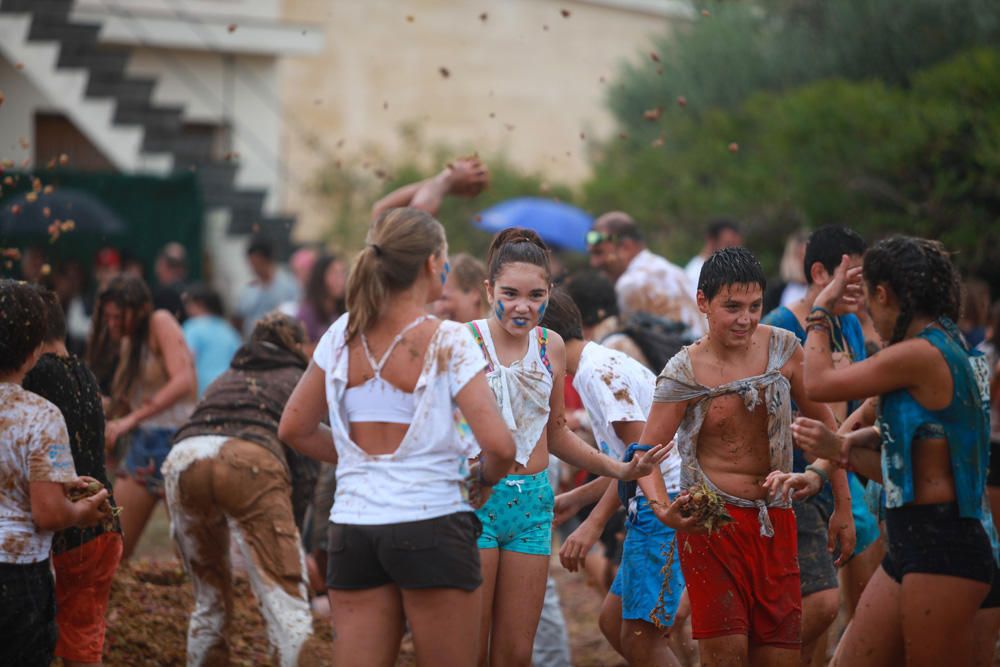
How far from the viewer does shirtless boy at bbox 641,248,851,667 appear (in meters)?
5.14

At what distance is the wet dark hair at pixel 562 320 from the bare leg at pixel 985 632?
217cm

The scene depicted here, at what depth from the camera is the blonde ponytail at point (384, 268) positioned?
14.2 ft

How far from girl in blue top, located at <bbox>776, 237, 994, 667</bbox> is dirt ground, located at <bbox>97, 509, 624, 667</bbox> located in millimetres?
3426

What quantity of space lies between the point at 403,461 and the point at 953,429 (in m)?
1.92

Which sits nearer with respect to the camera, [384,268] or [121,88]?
[384,268]

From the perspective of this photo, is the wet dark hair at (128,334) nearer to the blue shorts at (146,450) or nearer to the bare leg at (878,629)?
the blue shorts at (146,450)

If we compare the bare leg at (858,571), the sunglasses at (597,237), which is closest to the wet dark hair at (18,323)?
the bare leg at (858,571)

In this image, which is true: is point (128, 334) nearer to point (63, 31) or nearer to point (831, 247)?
point (831, 247)

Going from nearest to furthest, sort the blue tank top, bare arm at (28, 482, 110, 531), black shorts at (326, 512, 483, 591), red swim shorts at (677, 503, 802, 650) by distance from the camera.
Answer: black shorts at (326, 512, 483, 591)
the blue tank top
bare arm at (28, 482, 110, 531)
red swim shorts at (677, 503, 802, 650)

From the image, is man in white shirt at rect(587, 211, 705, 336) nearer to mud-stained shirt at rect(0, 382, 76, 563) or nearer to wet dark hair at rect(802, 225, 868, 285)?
wet dark hair at rect(802, 225, 868, 285)

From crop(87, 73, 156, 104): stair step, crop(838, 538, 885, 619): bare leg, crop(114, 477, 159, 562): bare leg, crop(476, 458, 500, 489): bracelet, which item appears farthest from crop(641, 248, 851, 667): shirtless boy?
crop(87, 73, 156, 104): stair step

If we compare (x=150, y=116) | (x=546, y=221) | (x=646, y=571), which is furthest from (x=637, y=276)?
(x=150, y=116)

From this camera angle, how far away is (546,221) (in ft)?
47.9

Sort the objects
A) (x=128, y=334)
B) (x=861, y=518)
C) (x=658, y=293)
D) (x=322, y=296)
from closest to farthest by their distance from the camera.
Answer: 1. (x=861, y=518)
2. (x=128, y=334)
3. (x=658, y=293)
4. (x=322, y=296)
